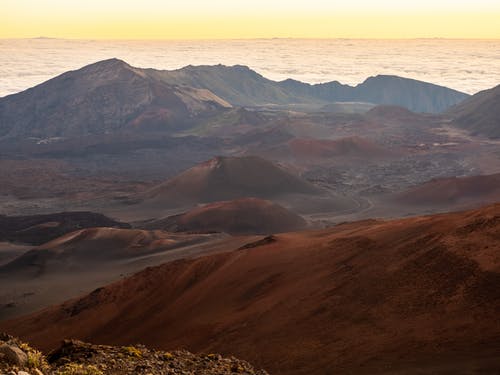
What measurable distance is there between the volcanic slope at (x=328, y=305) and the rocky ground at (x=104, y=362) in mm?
5250

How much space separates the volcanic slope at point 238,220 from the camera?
8694cm

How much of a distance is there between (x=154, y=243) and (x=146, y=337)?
3594cm

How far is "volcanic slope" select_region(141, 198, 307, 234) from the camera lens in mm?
86938

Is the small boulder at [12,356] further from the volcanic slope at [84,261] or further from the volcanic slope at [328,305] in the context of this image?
the volcanic slope at [84,261]

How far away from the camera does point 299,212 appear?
102000mm

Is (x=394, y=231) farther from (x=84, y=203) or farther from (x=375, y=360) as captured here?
(x=84, y=203)

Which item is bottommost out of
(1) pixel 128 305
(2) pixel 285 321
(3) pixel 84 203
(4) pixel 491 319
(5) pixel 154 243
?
(3) pixel 84 203

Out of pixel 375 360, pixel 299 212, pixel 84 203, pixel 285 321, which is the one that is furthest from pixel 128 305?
pixel 84 203

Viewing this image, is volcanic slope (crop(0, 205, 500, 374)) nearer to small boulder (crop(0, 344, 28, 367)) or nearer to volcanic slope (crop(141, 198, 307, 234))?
small boulder (crop(0, 344, 28, 367))

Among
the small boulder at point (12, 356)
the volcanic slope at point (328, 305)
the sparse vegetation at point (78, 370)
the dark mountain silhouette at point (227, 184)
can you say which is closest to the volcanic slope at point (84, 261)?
A: the volcanic slope at point (328, 305)

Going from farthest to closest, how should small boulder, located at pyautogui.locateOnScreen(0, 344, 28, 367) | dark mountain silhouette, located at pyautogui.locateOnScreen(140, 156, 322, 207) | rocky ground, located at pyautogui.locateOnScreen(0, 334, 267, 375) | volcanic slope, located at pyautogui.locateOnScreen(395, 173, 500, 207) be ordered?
dark mountain silhouette, located at pyautogui.locateOnScreen(140, 156, 322, 207) < volcanic slope, located at pyautogui.locateOnScreen(395, 173, 500, 207) < rocky ground, located at pyautogui.locateOnScreen(0, 334, 267, 375) < small boulder, located at pyautogui.locateOnScreen(0, 344, 28, 367)

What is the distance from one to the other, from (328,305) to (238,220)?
6031cm

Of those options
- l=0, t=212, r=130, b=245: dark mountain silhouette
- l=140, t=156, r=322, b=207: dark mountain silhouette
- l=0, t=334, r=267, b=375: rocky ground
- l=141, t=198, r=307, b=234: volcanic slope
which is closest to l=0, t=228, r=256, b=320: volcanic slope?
l=0, t=212, r=130, b=245: dark mountain silhouette

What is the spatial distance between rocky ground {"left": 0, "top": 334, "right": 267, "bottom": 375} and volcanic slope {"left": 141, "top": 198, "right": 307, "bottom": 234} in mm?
66620
